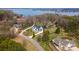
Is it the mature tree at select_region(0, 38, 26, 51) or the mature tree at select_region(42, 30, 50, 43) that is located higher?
the mature tree at select_region(42, 30, 50, 43)

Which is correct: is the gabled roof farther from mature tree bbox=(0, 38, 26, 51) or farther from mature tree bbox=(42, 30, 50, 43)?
mature tree bbox=(0, 38, 26, 51)

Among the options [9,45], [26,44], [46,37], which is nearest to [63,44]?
[46,37]

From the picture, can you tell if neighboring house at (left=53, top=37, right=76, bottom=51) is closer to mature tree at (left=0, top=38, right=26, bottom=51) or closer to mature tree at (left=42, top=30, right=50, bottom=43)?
mature tree at (left=42, top=30, right=50, bottom=43)

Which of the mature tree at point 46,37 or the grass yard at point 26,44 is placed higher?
the mature tree at point 46,37

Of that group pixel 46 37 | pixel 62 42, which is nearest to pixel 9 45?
pixel 46 37

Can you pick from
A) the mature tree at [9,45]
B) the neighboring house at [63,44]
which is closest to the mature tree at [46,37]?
the neighboring house at [63,44]

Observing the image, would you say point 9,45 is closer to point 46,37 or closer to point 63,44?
point 46,37

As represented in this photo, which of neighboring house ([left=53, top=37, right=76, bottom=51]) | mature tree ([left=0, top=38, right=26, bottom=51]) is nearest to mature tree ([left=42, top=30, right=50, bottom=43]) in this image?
neighboring house ([left=53, top=37, right=76, bottom=51])

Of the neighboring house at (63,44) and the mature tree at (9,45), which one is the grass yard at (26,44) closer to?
the mature tree at (9,45)

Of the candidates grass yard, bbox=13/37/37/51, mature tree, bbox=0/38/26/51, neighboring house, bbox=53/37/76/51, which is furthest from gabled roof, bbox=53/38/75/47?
mature tree, bbox=0/38/26/51
